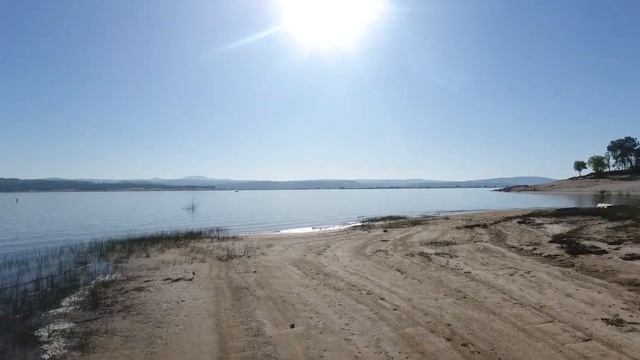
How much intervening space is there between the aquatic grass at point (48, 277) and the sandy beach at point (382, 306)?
1100mm

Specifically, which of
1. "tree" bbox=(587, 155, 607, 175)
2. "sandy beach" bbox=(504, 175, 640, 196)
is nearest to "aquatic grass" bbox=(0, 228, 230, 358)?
"sandy beach" bbox=(504, 175, 640, 196)

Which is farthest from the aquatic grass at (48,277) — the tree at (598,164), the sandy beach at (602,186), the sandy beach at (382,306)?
the tree at (598,164)

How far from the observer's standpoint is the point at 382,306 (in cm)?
937

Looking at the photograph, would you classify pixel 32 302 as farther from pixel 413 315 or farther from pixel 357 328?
pixel 413 315

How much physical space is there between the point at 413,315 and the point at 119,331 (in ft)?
20.2

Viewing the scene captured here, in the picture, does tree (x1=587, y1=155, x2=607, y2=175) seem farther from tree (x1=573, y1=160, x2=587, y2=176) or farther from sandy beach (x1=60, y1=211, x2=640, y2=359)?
sandy beach (x1=60, y1=211, x2=640, y2=359)

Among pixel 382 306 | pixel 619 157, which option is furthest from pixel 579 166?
pixel 382 306

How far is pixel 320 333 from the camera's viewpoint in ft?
25.5

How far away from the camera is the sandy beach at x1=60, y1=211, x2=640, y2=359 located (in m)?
7.04

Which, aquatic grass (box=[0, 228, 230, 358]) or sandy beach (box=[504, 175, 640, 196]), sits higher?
sandy beach (box=[504, 175, 640, 196])

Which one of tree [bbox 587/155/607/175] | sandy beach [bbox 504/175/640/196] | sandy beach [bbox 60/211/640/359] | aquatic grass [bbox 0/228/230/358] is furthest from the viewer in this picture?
tree [bbox 587/155/607/175]

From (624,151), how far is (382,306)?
516 feet

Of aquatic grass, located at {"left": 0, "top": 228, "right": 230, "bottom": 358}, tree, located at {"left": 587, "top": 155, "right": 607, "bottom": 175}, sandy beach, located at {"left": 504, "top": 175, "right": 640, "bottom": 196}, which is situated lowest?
aquatic grass, located at {"left": 0, "top": 228, "right": 230, "bottom": 358}

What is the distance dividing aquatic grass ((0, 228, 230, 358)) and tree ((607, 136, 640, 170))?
491ft
